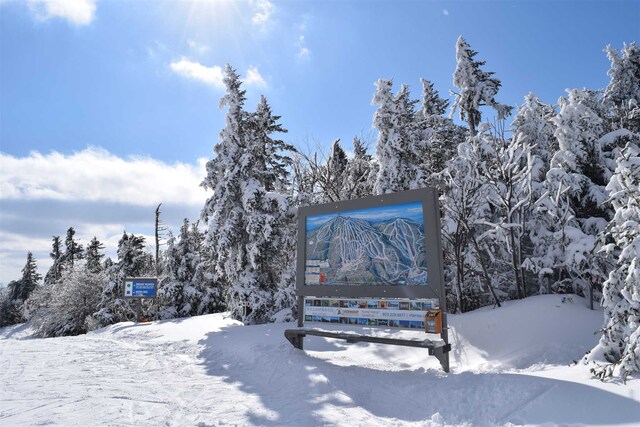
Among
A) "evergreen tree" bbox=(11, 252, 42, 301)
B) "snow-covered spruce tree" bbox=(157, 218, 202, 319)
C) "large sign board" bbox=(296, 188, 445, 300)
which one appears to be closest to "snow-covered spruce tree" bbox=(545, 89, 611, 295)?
"large sign board" bbox=(296, 188, 445, 300)

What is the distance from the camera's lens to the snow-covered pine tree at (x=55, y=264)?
54794 millimetres

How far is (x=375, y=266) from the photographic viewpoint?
7832 mm

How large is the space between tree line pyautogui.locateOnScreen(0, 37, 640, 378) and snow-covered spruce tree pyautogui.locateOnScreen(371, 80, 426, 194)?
5cm

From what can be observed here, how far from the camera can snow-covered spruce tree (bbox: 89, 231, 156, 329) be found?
23.9 meters

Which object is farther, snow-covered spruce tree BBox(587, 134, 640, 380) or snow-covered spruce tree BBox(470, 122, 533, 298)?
snow-covered spruce tree BBox(470, 122, 533, 298)

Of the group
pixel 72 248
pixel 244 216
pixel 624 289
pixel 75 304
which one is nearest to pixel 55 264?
pixel 72 248

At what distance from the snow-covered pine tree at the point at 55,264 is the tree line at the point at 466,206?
27.2 metres

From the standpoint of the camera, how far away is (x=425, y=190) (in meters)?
7.39

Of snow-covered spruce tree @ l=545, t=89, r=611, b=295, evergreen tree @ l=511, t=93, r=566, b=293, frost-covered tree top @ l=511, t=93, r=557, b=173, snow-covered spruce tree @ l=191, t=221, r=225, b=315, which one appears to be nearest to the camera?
evergreen tree @ l=511, t=93, r=566, b=293

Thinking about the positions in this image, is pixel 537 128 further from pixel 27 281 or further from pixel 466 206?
pixel 27 281

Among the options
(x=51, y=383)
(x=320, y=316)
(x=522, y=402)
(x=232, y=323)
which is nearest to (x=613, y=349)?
(x=522, y=402)

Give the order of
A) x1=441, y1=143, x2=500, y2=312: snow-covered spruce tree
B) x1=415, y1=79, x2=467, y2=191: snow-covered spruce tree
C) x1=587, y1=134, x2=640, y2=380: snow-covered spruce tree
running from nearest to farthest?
1. x1=587, y1=134, x2=640, y2=380: snow-covered spruce tree
2. x1=441, y1=143, x2=500, y2=312: snow-covered spruce tree
3. x1=415, y1=79, x2=467, y2=191: snow-covered spruce tree

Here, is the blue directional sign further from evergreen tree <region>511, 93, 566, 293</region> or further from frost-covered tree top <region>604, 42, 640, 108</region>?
frost-covered tree top <region>604, 42, 640, 108</region>

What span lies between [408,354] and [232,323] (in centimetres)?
910
